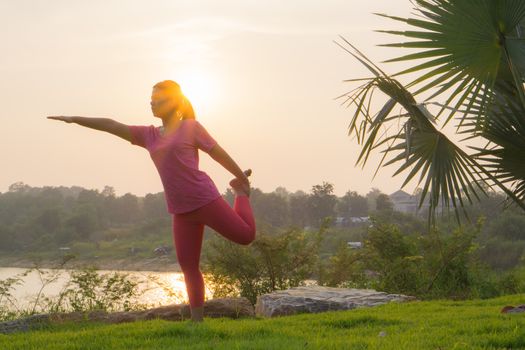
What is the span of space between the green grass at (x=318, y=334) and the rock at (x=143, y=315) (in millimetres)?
459

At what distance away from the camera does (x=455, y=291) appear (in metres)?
12.9

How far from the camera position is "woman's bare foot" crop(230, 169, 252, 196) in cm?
588

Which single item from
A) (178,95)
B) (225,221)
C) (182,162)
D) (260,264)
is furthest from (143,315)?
(260,264)

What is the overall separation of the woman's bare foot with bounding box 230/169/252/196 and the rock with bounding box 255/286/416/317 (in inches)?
123

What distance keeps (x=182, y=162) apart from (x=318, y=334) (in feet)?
6.33

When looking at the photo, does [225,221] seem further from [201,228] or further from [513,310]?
[513,310]

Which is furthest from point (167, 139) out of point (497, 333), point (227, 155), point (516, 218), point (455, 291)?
point (516, 218)

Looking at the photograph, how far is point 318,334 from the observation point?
230 inches

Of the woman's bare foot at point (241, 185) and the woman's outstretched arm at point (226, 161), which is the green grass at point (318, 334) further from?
the woman's outstretched arm at point (226, 161)

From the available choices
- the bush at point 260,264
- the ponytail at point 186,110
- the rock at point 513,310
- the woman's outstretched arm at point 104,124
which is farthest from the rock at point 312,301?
the woman's outstretched arm at point 104,124

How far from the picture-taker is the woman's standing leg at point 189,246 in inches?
229

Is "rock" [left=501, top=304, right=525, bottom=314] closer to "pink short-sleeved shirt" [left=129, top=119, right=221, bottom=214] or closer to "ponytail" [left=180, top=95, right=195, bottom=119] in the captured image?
"pink short-sleeved shirt" [left=129, top=119, right=221, bottom=214]

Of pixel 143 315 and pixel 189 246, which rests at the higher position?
pixel 189 246

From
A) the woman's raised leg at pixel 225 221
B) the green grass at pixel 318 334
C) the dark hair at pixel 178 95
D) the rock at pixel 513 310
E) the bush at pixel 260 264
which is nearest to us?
the green grass at pixel 318 334
